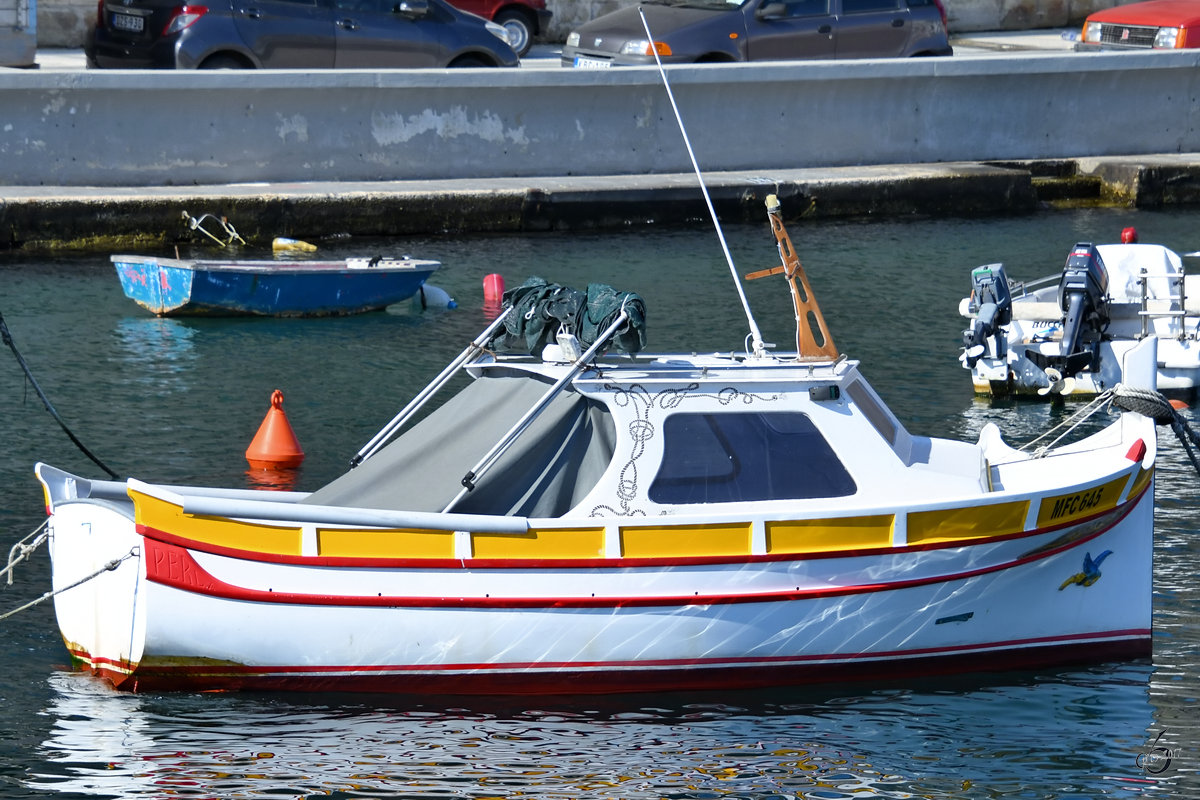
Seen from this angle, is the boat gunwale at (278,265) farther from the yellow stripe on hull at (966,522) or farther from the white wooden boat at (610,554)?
the yellow stripe on hull at (966,522)

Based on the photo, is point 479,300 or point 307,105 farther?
point 307,105

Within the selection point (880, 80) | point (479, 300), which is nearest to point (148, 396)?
point (479, 300)

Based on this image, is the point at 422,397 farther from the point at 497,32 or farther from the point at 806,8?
the point at 806,8

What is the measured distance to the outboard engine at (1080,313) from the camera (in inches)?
514

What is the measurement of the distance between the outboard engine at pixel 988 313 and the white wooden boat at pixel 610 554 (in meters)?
4.77

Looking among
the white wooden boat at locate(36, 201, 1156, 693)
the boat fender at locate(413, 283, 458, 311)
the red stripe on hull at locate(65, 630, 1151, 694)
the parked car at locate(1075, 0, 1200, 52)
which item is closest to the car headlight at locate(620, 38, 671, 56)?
the boat fender at locate(413, 283, 458, 311)

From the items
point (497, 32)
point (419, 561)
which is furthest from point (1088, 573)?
point (497, 32)

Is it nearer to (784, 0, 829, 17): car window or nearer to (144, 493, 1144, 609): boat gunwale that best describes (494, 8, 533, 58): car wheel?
(784, 0, 829, 17): car window

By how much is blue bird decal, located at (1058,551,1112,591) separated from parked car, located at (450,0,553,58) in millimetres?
18423

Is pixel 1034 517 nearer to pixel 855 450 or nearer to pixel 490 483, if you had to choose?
pixel 855 450

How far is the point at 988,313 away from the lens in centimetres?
1312

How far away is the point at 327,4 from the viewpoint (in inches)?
802

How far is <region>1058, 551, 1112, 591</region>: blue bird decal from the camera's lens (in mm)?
8289

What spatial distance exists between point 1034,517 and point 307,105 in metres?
12.6
